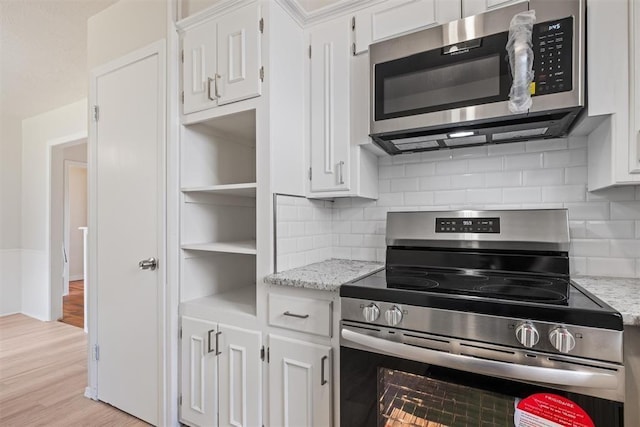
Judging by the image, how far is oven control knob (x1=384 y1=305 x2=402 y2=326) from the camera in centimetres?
108

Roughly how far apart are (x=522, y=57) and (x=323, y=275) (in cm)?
114

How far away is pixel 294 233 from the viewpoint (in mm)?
1660

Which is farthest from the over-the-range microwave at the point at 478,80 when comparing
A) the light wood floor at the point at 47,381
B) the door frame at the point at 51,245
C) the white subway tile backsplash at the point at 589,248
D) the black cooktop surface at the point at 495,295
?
the door frame at the point at 51,245

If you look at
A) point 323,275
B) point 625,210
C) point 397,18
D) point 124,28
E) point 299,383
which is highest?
point 124,28

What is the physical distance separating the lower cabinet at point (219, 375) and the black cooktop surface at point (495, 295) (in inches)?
25.9

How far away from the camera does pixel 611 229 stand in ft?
4.53

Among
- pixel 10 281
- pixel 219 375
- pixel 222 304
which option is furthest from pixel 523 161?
pixel 10 281

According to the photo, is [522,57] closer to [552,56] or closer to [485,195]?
[552,56]

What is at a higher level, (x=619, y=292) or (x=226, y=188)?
(x=226, y=188)

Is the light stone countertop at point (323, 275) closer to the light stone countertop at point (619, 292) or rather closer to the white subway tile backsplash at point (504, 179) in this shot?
the white subway tile backsplash at point (504, 179)

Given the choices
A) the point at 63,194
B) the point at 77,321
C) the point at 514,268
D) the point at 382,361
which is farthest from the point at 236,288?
the point at 63,194

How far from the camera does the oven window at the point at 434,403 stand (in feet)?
3.13

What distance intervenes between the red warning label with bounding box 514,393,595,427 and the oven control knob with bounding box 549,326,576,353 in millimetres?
135

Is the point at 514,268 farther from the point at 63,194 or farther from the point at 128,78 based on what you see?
the point at 63,194
